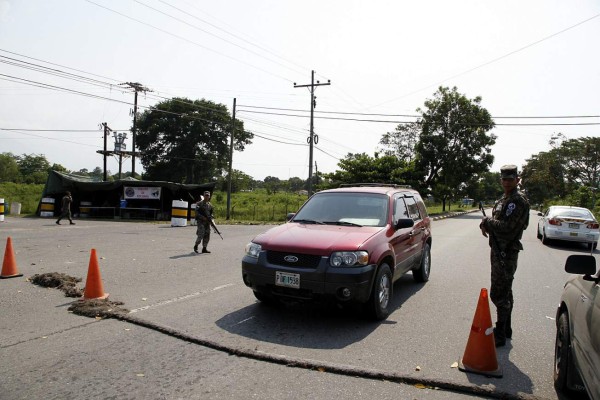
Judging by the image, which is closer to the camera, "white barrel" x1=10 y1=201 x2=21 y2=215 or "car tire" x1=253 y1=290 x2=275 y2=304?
"car tire" x1=253 y1=290 x2=275 y2=304

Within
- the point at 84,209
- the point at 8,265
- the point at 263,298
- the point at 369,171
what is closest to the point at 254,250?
the point at 263,298

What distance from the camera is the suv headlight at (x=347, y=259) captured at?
16.7 feet

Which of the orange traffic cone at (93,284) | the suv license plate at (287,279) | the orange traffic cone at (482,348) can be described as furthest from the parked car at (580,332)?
the orange traffic cone at (93,284)

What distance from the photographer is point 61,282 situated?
719cm

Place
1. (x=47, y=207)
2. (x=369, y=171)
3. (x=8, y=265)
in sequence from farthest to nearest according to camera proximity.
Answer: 1. (x=369, y=171)
2. (x=47, y=207)
3. (x=8, y=265)

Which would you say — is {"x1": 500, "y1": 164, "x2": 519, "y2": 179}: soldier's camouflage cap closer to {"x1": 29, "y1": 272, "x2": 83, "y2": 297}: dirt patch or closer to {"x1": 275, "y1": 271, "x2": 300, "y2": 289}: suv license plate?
{"x1": 275, "y1": 271, "x2": 300, "y2": 289}: suv license plate

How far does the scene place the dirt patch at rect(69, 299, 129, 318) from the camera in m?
5.50

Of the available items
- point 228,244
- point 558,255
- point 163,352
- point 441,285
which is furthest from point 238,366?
point 558,255

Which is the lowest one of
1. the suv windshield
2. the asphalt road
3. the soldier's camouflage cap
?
the asphalt road

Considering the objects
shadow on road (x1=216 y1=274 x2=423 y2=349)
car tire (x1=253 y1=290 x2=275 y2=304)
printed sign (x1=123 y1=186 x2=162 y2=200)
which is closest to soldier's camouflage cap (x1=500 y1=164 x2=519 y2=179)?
shadow on road (x1=216 y1=274 x2=423 y2=349)

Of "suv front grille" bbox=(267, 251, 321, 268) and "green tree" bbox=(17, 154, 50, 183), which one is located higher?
"green tree" bbox=(17, 154, 50, 183)

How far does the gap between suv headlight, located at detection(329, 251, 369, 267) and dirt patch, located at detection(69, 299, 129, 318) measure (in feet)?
9.16

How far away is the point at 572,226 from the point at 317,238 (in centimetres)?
1325

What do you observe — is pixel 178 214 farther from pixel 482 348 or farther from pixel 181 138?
pixel 181 138
